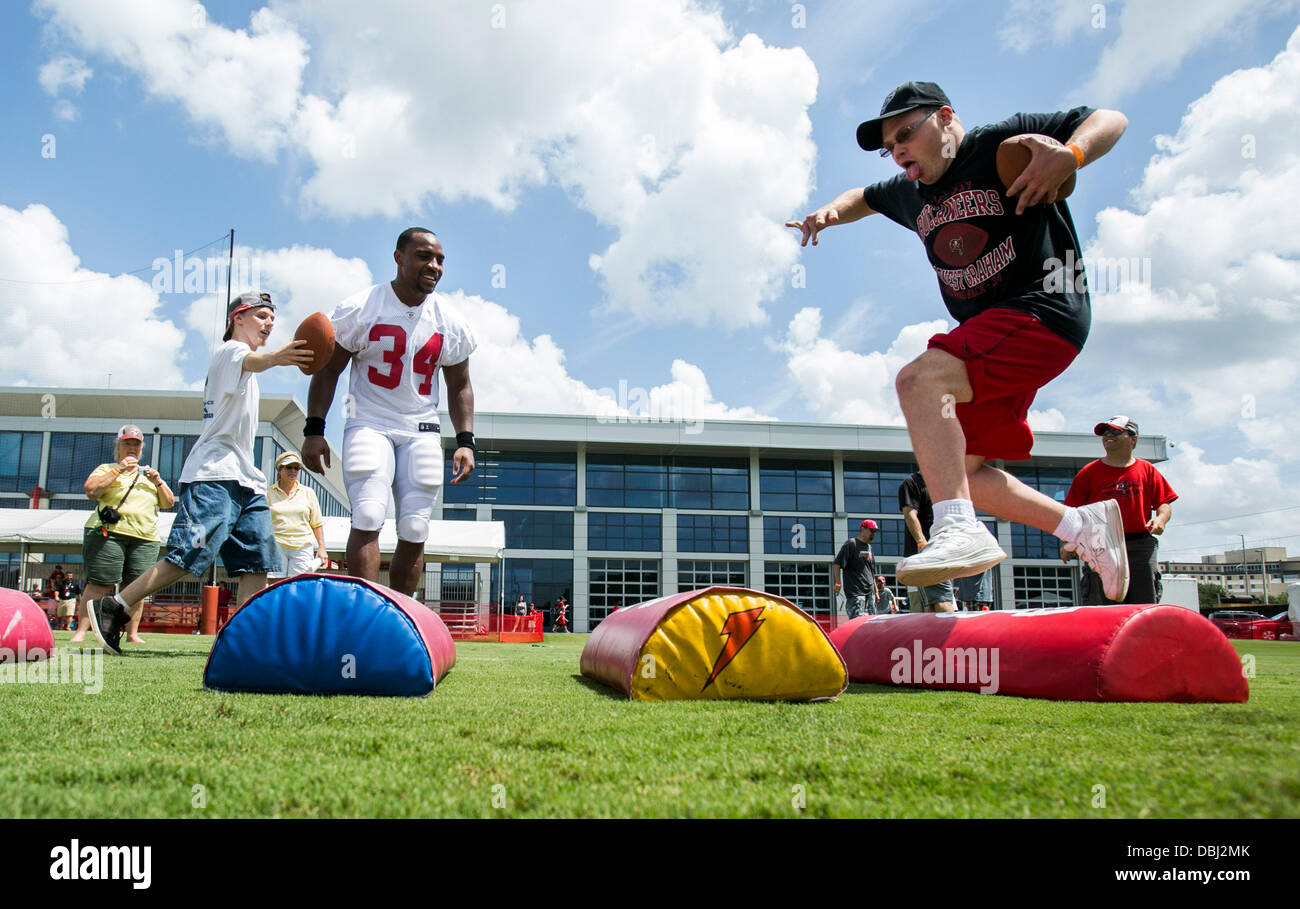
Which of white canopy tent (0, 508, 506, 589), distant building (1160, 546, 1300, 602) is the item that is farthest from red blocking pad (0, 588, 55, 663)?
distant building (1160, 546, 1300, 602)

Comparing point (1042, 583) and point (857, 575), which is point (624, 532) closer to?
point (1042, 583)

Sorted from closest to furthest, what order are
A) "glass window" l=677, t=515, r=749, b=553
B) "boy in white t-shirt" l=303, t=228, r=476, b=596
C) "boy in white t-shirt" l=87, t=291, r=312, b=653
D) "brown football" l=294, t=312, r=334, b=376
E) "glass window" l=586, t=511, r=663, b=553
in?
1. "brown football" l=294, t=312, r=334, b=376
2. "boy in white t-shirt" l=303, t=228, r=476, b=596
3. "boy in white t-shirt" l=87, t=291, r=312, b=653
4. "glass window" l=586, t=511, r=663, b=553
5. "glass window" l=677, t=515, r=749, b=553

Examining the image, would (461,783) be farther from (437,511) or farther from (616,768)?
(437,511)

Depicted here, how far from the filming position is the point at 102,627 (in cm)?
508

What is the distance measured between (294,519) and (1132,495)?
806 centimetres

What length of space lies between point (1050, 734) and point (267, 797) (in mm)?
2103

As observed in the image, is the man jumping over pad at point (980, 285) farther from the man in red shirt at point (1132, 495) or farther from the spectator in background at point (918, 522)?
the spectator in background at point (918, 522)

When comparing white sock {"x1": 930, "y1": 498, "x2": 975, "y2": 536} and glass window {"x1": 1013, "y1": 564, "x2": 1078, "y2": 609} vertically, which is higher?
white sock {"x1": 930, "y1": 498, "x2": 975, "y2": 536}

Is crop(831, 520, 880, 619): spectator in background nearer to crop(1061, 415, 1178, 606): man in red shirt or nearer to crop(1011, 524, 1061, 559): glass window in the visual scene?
crop(1061, 415, 1178, 606): man in red shirt

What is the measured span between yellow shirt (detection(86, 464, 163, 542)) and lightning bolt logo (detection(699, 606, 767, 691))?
18.8 feet

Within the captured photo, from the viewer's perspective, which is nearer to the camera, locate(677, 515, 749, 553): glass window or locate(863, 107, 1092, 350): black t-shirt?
locate(863, 107, 1092, 350): black t-shirt

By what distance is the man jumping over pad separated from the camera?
313 centimetres
